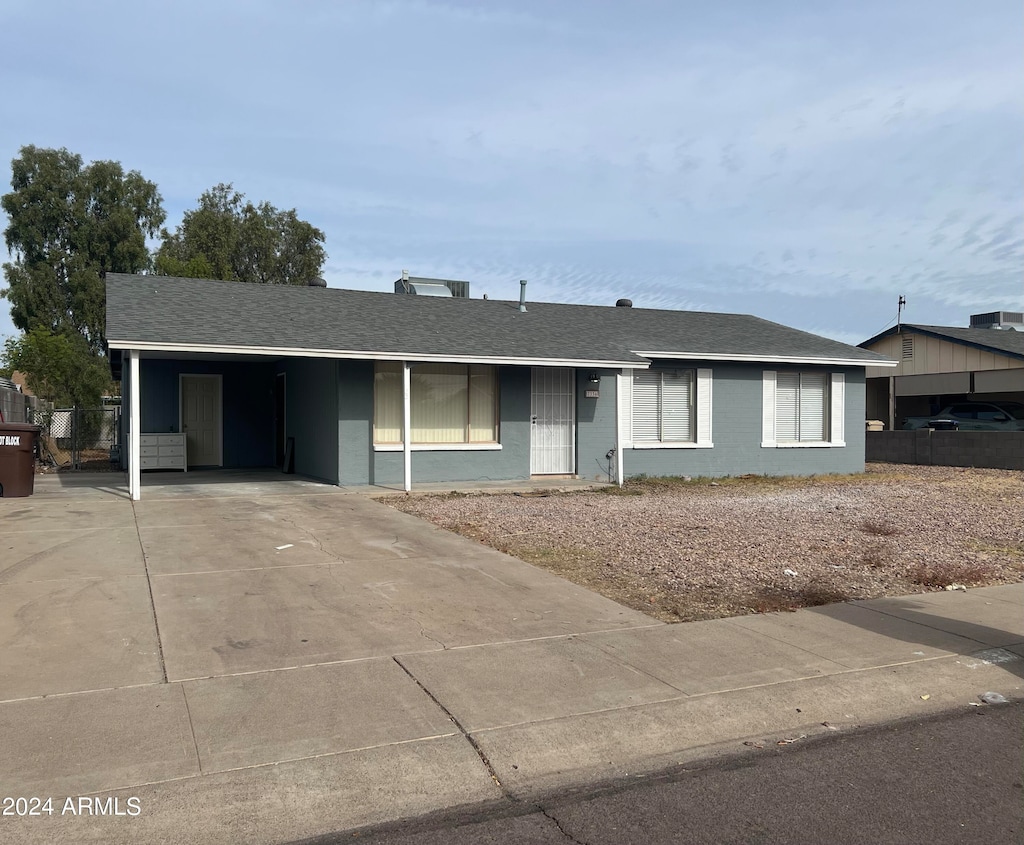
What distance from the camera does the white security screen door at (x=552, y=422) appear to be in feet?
59.7

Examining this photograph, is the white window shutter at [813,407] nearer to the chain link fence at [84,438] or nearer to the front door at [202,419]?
the front door at [202,419]

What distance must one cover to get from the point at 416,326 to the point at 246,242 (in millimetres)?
30915

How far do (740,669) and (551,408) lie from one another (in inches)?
495

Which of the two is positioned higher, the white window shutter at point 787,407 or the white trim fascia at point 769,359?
the white trim fascia at point 769,359

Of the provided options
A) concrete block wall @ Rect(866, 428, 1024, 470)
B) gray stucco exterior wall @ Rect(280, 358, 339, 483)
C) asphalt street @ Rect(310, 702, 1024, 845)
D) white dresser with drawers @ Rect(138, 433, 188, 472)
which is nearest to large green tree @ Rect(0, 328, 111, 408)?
white dresser with drawers @ Rect(138, 433, 188, 472)

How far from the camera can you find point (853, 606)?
7.75 metres

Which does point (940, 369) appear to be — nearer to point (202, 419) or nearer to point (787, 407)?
point (787, 407)

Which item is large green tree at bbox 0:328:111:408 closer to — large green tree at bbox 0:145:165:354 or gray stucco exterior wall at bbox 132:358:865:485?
large green tree at bbox 0:145:165:354

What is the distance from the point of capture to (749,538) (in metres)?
11.0

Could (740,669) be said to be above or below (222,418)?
below

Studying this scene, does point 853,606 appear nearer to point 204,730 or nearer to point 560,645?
point 560,645

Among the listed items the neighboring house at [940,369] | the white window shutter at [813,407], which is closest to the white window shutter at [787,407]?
the white window shutter at [813,407]

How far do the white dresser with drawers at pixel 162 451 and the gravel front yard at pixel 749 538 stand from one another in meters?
7.17

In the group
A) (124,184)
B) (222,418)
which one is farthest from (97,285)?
(222,418)
